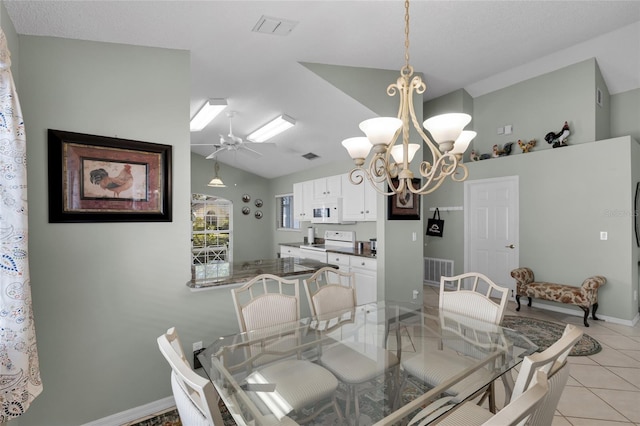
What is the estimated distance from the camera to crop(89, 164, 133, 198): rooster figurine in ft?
6.64

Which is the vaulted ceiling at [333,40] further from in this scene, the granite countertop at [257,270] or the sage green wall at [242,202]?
the sage green wall at [242,202]

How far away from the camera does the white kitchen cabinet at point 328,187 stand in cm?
509

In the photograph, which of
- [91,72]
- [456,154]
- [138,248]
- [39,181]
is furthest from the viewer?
[138,248]

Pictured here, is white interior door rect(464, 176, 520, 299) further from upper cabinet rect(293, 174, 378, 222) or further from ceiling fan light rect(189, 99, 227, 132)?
ceiling fan light rect(189, 99, 227, 132)

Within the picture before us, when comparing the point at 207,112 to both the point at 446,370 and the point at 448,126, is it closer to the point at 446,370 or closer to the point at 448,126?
the point at 448,126

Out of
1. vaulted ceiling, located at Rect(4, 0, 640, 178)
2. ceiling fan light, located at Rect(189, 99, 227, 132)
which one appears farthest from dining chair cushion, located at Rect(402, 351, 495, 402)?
ceiling fan light, located at Rect(189, 99, 227, 132)

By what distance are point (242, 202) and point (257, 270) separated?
16.0ft

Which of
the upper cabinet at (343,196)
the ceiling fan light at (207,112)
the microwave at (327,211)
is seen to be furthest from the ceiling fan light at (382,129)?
the microwave at (327,211)

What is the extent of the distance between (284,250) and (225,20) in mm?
4788

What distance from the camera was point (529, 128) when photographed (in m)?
4.73

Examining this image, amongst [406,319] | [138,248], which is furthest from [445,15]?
[138,248]

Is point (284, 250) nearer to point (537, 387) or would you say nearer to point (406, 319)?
point (406, 319)

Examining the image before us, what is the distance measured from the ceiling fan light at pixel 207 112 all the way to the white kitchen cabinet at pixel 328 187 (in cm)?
211

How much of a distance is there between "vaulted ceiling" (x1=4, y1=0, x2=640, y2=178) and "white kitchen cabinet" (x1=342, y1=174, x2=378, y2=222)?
74 cm
